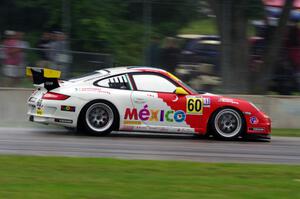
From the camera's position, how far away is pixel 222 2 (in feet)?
55.5

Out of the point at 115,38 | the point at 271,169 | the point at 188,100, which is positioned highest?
the point at 115,38

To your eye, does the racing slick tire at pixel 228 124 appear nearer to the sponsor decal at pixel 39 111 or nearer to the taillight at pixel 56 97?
the taillight at pixel 56 97

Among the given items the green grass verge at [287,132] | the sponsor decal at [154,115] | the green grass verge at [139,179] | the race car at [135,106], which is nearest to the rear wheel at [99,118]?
the race car at [135,106]

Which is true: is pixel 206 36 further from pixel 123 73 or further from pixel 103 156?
pixel 103 156

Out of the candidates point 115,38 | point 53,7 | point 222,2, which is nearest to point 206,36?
point 222,2

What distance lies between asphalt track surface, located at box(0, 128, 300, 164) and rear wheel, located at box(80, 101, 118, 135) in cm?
19

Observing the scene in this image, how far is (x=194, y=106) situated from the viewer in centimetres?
1259

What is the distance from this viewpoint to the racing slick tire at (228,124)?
1270cm

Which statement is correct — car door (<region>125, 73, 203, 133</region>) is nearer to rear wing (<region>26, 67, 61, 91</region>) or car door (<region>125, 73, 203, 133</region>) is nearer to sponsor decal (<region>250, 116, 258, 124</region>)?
sponsor decal (<region>250, 116, 258, 124</region>)

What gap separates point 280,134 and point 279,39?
3191mm

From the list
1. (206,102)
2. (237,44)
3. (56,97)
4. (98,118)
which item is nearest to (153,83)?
(206,102)

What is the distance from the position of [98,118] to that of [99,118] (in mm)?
20

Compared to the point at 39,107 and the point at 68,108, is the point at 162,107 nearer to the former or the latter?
the point at 68,108

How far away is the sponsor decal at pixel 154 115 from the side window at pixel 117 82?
0.51 metres
